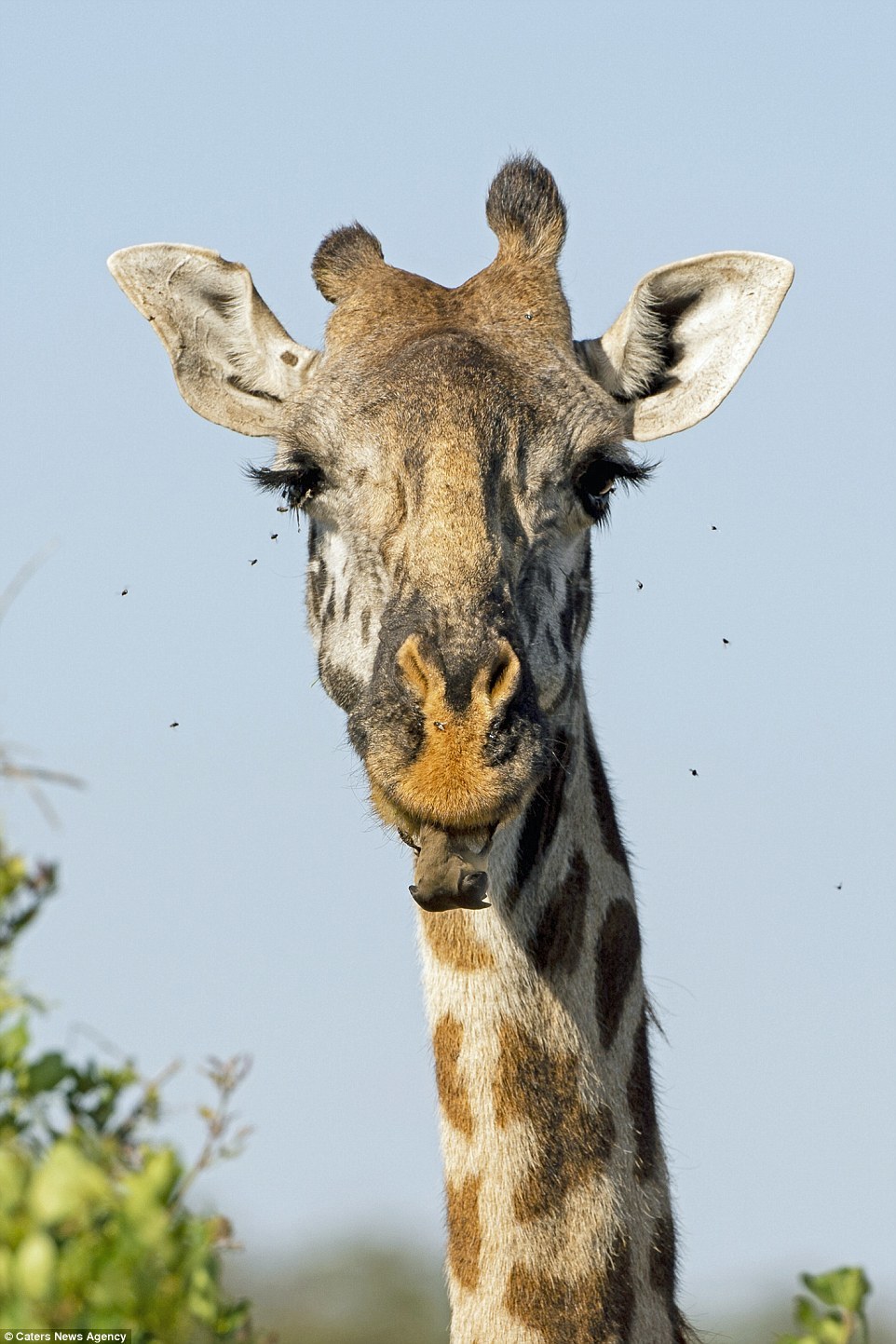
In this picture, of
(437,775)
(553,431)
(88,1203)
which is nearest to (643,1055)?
(437,775)

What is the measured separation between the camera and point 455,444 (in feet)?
21.9

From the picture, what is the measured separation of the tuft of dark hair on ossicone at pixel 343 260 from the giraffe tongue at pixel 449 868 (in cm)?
343

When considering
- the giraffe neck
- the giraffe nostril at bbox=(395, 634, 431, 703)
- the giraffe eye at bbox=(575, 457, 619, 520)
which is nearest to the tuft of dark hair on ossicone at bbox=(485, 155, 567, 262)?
the giraffe eye at bbox=(575, 457, 619, 520)

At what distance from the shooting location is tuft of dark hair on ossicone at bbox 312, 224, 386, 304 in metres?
8.29

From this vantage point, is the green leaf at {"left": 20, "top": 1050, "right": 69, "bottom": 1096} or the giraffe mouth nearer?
the green leaf at {"left": 20, "top": 1050, "right": 69, "bottom": 1096}

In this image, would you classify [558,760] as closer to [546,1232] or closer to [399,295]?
[546,1232]

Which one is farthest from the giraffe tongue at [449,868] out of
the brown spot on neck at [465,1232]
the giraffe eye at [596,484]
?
the giraffe eye at [596,484]

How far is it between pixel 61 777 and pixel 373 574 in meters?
4.11

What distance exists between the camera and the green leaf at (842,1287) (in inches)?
130

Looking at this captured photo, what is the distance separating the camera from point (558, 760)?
6.91m

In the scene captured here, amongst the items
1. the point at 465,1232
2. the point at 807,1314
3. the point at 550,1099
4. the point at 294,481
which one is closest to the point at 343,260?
the point at 294,481

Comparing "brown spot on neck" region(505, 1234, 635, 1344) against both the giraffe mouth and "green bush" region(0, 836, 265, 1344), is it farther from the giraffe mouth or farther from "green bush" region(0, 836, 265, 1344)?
"green bush" region(0, 836, 265, 1344)

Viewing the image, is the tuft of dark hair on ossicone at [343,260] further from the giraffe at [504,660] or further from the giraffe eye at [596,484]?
the giraffe eye at [596,484]

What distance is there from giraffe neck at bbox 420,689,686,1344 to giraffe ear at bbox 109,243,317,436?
2.32 m
